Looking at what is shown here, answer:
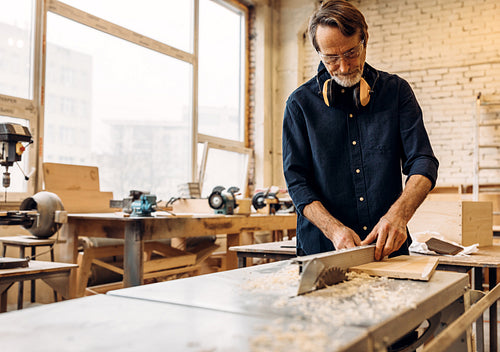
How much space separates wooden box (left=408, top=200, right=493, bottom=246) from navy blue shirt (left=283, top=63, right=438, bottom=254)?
110 cm

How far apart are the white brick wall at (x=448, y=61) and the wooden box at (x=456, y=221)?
4.21m

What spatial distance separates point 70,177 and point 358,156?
3.50 meters

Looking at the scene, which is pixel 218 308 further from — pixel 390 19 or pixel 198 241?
pixel 390 19

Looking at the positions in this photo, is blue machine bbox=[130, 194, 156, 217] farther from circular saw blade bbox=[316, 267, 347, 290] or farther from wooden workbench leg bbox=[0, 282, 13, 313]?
circular saw blade bbox=[316, 267, 347, 290]

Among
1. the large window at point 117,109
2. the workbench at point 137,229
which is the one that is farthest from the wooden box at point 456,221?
the large window at point 117,109

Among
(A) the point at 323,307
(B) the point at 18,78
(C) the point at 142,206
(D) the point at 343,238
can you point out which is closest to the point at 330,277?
(A) the point at 323,307

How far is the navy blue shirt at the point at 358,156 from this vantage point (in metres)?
1.67

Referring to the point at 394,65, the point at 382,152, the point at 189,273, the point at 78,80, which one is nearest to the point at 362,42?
the point at 382,152

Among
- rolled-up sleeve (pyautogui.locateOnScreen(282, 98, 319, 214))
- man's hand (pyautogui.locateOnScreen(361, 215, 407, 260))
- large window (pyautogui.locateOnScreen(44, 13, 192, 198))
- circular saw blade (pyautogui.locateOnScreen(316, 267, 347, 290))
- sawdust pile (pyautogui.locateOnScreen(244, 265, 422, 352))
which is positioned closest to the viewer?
sawdust pile (pyautogui.locateOnScreen(244, 265, 422, 352))

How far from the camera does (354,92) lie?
168cm

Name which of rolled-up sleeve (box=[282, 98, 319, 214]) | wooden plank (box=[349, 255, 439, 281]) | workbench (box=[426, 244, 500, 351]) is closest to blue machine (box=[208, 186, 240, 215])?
workbench (box=[426, 244, 500, 351])

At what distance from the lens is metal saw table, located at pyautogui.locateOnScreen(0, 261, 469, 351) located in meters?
0.74

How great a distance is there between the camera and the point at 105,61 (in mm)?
5477

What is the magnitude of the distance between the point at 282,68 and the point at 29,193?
16.0 feet
